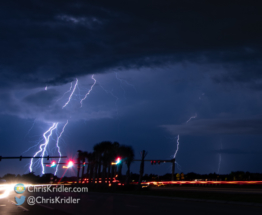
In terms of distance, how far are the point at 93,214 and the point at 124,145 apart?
4141cm

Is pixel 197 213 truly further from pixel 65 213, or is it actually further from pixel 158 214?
pixel 65 213

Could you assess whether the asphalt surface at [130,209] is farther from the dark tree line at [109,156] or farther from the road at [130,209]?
the dark tree line at [109,156]

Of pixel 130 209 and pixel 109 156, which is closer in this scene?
pixel 130 209

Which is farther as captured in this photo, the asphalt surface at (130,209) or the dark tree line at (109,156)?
the dark tree line at (109,156)

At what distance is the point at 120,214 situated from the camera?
12953mm

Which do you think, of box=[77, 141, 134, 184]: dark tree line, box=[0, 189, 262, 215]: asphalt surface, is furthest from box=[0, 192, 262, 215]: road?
box=[77, 141, 134, 184]: dark tree line

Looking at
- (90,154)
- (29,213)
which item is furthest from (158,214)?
(90,154)

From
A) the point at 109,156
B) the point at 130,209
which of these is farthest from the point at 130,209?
the point at 109,156

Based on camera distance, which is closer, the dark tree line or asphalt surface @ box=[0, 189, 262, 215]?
asphalt surface @ box=[0, 189, 262, 215]

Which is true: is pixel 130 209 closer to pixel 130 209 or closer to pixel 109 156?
pixel 130 209

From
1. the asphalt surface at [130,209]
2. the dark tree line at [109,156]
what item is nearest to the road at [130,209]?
the asphalt surface at [130,209]

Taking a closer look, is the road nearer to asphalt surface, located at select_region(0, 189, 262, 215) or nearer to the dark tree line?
asphalt surface, located at select_region(0, 189, 262, 215)

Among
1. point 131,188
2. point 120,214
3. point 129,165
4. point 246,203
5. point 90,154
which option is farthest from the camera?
point 90,154

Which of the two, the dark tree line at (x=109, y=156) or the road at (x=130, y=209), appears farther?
the dark tree line at (x=109, y=156)
